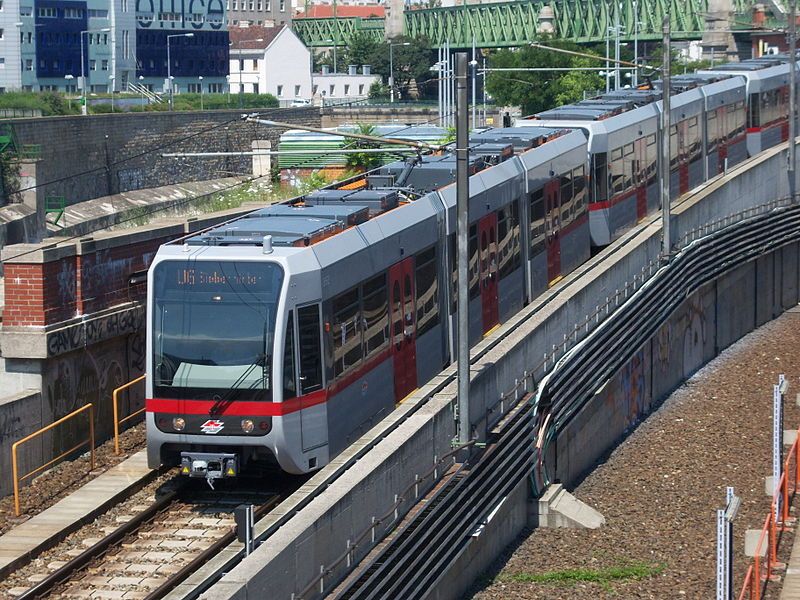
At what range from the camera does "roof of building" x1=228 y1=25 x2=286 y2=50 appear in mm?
108812

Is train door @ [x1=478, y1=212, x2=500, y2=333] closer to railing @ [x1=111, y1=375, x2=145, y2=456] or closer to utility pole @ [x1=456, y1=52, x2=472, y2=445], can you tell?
utility pole @ [x1=456, y1=52, x2=472, y2=445]

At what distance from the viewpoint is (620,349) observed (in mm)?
27953

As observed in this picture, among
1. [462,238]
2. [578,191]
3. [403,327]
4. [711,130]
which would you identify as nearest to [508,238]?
[578,191]

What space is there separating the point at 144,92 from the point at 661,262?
57643 mm

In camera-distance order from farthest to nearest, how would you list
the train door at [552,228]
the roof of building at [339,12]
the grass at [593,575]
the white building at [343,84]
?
the roof of building at [339,12]
the white building at [343,84]
the train door at [552,228]
the grass at [593,575]

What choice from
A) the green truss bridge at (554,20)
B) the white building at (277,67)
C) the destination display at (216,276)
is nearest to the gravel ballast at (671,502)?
the destination display at (216,276)

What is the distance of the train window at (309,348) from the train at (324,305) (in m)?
0.01

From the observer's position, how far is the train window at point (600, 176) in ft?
103

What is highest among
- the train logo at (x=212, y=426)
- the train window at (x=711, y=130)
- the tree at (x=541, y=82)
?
the tree at (x=541, y=82)

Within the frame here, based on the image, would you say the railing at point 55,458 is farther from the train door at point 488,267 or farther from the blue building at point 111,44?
the blue building at point 111,44

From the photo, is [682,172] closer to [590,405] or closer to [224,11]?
[590,405]

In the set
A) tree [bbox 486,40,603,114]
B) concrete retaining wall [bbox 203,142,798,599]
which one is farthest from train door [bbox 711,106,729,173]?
tree [bbox 486,40,603,114]

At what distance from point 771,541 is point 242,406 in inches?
269

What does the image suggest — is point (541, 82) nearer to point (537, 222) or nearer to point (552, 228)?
point (552, 228)
